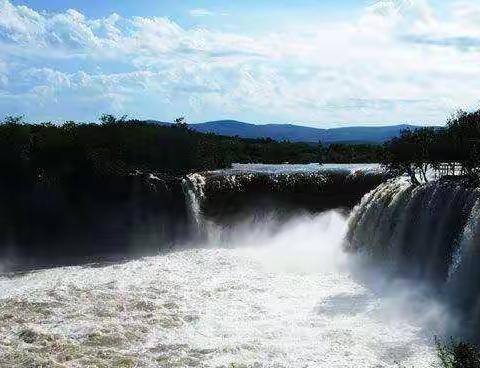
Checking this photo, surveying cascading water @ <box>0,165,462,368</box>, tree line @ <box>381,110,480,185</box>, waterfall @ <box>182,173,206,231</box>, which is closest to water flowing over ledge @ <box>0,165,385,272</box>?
waterfall @ <box>182,173,206,231</box>

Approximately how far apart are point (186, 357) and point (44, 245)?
18044 millimetres

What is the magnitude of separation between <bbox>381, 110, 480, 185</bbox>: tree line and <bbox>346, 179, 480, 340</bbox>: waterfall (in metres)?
1.67

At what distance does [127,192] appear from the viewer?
1347 inches

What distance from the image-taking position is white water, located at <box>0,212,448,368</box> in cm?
1619

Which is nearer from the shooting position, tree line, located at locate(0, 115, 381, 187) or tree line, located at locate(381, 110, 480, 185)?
tree line, located at locate(381, 110, 480, 185)

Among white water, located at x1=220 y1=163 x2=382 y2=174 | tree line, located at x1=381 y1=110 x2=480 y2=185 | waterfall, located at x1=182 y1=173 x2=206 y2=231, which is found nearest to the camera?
tree line, located at x1=381 y1=110 x2=480 y2=185

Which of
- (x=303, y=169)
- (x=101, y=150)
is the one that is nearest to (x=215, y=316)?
(x=101, y=150)

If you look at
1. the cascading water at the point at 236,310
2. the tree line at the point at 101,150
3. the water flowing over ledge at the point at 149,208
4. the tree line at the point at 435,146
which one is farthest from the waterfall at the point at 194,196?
the tree line at the point at 435,146

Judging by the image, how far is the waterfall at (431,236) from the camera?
20.4m

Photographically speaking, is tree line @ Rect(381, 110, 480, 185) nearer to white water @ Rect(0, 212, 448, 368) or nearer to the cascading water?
the cascading water

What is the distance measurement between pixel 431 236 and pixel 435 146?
835cm

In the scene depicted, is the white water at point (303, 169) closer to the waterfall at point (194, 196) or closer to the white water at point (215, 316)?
the waterfall at point (194, 196)

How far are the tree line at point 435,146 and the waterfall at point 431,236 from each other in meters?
1.67

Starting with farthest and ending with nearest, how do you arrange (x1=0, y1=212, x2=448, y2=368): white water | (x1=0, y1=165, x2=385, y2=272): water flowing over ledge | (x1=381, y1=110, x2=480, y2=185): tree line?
(x1=0, y1=165, x2=385, y2=272): water flowing over ledge
(x1=381, y1=110, x2=480, y2=185): tree line
(x1=0, y1=212, x2=448, y2=368): white water
